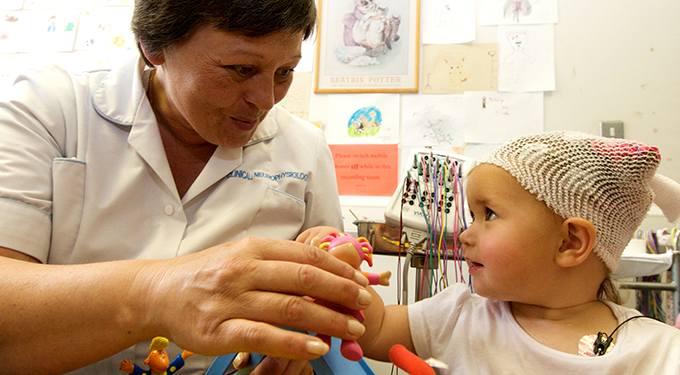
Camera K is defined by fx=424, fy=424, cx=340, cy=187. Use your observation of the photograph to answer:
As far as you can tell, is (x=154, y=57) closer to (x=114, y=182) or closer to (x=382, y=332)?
(x=114, y=182)

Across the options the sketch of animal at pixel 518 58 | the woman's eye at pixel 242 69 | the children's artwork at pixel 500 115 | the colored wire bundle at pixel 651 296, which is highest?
the sketch of animal at pixel 518 58

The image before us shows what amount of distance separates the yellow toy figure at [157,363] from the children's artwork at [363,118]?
1.65 meters

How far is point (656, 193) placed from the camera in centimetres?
98

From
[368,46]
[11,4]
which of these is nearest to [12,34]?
[11,4]

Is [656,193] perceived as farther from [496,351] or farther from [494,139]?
[494,139]

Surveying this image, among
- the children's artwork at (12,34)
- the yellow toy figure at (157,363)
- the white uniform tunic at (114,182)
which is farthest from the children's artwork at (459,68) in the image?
the children's artwork at (12,34)

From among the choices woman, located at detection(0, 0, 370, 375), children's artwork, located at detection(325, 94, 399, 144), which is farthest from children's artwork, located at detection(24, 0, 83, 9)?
woman, located at detection(0, 0, 370, 375)

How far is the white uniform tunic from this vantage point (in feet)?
2.84

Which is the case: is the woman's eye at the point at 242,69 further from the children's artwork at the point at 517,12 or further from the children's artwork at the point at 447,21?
the children's artwork at the point at 517,12

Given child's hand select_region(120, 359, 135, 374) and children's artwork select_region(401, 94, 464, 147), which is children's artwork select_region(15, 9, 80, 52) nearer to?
children's artwork select_region(401, 94, 464, 147)

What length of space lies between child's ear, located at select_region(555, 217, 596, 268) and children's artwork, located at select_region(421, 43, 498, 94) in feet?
4.94

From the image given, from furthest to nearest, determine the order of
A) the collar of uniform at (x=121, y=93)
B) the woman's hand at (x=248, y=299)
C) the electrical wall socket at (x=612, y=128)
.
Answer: the electrical wall socket at (x=612, y=128)
the collar of uniform at (x=121, y=93)
the woman's hand at (x=248, y=299)

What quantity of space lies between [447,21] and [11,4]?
276cm

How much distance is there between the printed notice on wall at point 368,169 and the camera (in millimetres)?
2281
